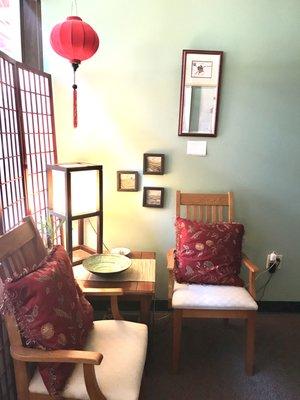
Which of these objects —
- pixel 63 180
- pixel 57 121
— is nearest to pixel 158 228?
pixel 63 180

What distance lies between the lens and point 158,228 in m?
2.32

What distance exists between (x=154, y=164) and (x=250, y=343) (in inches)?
51.6

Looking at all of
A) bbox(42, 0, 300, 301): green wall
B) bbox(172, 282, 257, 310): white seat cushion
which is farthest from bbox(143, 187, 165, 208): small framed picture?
bbox(172, 282, 257, 310): white seat cushion

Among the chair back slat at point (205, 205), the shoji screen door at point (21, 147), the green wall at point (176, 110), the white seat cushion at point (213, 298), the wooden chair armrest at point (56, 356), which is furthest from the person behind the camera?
the chair back slat at point (205, 205)

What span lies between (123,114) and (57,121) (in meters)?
0.48

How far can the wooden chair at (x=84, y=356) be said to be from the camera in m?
1.12

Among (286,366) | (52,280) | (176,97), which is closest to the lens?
(52,280)

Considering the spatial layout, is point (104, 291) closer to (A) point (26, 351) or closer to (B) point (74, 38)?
(A) point (26, 351)

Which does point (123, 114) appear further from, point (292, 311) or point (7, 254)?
point (292, 311)

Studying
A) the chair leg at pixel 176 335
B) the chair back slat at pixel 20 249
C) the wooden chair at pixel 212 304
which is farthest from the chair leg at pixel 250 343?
the chair back slat at pixel 20 249

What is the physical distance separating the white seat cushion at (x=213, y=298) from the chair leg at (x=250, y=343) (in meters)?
0.09

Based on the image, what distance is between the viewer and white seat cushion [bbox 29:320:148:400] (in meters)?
1.17

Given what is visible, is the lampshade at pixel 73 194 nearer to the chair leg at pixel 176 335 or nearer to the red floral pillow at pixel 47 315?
the red floral pillow at pixel 47 315

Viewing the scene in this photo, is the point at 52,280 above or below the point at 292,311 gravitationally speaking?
above
